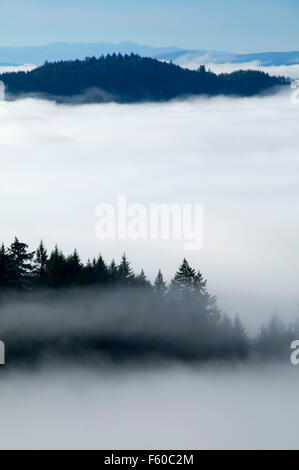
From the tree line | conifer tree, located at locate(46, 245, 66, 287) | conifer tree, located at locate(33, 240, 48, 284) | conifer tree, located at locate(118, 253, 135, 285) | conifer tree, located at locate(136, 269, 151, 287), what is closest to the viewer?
the tree line

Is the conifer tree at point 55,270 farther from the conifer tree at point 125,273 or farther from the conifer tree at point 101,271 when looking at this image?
the conifer tree at point 125,273

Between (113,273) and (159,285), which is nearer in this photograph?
(113,273)

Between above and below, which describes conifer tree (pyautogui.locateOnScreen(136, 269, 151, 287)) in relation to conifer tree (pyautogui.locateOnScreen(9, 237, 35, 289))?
below

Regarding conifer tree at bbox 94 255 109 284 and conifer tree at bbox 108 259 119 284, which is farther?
conifer tree at bbox 108 259 119 284

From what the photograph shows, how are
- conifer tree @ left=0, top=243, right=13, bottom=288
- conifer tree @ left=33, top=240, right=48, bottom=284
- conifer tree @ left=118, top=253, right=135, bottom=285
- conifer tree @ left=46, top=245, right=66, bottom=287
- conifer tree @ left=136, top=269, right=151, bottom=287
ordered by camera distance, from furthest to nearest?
conifer tree @ left=136, top=269, right=151, bottom=287, conifer tree @ left=118, top=253, right=135, bottom=285, conifer tree @ left=33, top=240, right=48, bottom=284, conifer tree @ left=46, top=245, right=66, bottom=287, conifer tree @ left=0, top=243, right=13, bottom=288

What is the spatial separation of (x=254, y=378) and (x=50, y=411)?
2093 centimetres

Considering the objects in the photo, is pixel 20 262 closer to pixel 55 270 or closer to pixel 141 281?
pixel 55 270

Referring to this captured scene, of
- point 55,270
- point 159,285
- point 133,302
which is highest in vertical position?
point 55,270

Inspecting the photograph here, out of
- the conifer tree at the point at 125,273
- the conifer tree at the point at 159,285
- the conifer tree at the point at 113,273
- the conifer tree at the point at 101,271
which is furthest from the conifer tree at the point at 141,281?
the conifer tree at the point at 101,271

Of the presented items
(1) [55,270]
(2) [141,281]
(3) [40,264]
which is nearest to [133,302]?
(2) [141,281]

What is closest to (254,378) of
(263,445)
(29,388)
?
(263,445)

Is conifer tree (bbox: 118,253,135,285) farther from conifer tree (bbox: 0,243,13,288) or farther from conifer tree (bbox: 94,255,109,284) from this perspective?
conifer tree (bbox: 0,243,13,288)

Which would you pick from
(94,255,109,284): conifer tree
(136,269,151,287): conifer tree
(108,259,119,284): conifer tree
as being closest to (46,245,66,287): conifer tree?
(94,255,109,284): conifer tree
